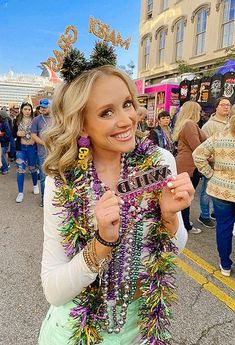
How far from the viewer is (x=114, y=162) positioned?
1.22m

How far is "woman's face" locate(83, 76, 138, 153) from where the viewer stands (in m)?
1.08

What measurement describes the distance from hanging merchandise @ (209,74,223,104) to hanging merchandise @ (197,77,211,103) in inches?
9.4

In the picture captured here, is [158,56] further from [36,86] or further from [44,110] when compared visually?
[36,86]

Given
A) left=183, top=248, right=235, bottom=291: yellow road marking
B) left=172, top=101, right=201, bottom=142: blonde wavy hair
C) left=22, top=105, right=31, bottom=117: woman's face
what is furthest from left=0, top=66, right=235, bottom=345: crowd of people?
left=22, top=105, right=31, bottom=117: woman's face

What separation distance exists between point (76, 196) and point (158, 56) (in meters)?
22.9

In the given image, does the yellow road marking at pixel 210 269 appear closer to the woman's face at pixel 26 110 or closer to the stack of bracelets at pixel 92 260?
the stack of bracelets at pixel 92 260

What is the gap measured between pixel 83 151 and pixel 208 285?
229cm

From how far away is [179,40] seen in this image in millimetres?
19875

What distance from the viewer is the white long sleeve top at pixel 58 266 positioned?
98cm

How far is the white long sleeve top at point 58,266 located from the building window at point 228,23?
56.5ft

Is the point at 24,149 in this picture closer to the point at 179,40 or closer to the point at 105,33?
the point at 105,33

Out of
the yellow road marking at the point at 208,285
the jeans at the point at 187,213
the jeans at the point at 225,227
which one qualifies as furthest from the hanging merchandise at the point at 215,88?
the yellow road marking at the point at 208,285

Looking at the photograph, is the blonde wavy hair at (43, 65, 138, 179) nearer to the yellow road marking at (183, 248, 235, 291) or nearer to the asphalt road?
the asphalt road

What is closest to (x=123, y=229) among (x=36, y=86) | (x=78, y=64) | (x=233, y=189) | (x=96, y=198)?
(x=96, y=198)
